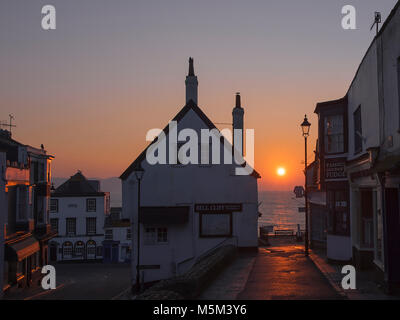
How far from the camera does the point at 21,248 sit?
111 ft

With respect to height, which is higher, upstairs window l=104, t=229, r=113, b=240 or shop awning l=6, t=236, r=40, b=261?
shop awning l=6, t=236, r=40, b=261

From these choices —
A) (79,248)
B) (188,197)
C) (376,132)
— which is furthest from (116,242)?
(376,132)

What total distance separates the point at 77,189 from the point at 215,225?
45.0 metres

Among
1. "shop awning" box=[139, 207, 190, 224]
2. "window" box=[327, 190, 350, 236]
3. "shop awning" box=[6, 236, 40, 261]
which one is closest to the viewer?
"window" box=[327, 190, 350, 236]

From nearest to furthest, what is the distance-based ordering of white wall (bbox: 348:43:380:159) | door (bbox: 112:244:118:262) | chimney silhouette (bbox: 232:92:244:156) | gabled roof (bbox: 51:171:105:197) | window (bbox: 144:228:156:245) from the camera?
1. white wall (bbox: 348:43:380:159)
2. window (bbox: 144:228:156:245)
3. chimney silhouette (bbox: 232:92:244:156)
4. door (bbox: 112:244:118:262)
5. gabled roof (bbox: 51:171:105:197)

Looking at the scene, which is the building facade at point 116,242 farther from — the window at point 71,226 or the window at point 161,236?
the window at point 161,236

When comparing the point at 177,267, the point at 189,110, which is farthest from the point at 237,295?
the point at 189,110

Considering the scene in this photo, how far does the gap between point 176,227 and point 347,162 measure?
12.9 m

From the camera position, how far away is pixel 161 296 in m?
11.5

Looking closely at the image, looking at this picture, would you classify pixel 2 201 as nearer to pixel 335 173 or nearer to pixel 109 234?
pixel 335 173

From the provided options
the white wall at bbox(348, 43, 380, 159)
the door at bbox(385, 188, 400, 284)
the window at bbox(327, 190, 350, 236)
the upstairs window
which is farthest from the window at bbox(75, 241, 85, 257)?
the door at bbox(385, 188, 400, 284)

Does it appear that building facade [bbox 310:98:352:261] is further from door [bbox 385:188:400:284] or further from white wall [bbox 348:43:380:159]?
door [bbox 385:188:400:284]

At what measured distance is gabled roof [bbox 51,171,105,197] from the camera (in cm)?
6775

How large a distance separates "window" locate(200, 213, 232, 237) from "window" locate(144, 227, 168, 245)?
258 centimetres
